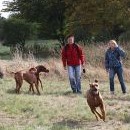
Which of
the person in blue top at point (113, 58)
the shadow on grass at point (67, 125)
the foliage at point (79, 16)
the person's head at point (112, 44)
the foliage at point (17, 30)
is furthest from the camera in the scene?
the foliage at point (17, 30)

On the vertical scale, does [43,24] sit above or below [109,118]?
above

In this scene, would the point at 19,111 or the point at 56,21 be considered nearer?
the point at 19,111

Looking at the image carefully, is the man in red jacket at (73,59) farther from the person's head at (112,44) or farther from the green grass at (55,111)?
the person's head at (112,44)

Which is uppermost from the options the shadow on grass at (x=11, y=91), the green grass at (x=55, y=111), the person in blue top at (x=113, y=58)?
the person in blue top at (x=113, y=58)

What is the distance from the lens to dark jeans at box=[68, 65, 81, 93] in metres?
16.6

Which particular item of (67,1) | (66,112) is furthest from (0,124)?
(67,1)

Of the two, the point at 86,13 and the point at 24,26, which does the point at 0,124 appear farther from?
the point at 24,26

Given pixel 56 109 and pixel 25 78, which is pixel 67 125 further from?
pixel 25 78

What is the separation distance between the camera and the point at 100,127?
10.3 m

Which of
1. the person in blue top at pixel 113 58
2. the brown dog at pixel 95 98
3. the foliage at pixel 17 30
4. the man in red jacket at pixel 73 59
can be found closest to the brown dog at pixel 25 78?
the man in red jacket at pixel 73 59

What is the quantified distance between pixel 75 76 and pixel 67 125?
6181 millimetres

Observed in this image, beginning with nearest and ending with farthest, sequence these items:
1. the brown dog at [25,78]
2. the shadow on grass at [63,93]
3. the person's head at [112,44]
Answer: the person's head at [112,44] → the shadow on grass at [63,93] → the brown dog at [25,78]

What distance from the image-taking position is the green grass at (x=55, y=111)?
1052 centimetres

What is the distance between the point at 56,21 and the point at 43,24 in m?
1.28
